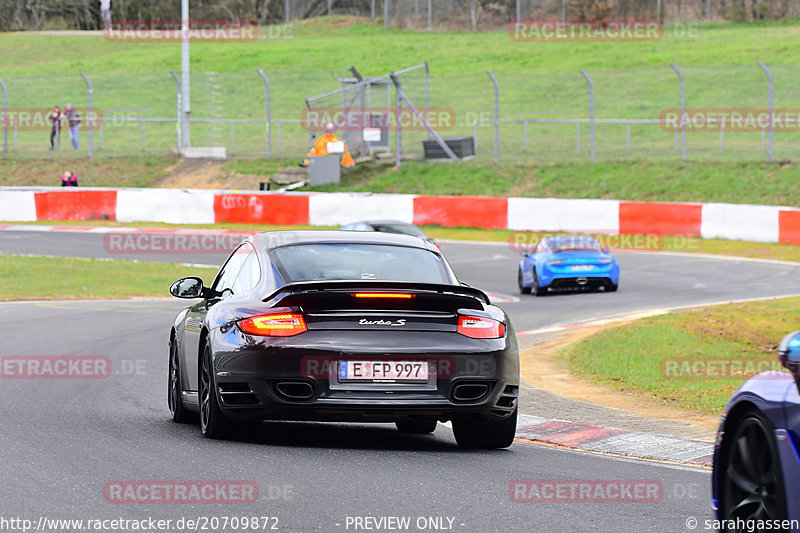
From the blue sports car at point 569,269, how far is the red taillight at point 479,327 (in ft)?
49.0

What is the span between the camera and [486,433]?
344 inches

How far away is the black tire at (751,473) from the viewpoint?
16.3 ft

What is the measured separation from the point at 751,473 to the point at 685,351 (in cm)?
968

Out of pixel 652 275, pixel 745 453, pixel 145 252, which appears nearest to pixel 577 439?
pixel 745 453

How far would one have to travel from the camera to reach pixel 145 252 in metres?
29.8

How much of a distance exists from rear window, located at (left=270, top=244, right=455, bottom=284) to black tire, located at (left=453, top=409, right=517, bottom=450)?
37.2 inches

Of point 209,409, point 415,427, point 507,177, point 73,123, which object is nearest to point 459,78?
point 507,177

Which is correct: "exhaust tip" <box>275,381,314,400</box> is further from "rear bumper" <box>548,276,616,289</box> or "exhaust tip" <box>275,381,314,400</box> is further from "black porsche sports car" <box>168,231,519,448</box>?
"rear bumper" <box>548,276,616,289</box>

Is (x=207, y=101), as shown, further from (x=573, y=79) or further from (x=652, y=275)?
(x=652, y=275)

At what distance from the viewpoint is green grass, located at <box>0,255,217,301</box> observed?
22266 mm

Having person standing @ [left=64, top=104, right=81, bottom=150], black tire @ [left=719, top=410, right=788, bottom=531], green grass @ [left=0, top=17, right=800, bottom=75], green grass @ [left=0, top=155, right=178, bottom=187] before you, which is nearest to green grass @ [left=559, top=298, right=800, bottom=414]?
black tire @ [left=719, top=410, right=788, bottom=531]

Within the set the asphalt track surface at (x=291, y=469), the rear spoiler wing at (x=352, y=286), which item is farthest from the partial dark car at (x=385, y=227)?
the rear spoiler wing at (x=352, y=286)

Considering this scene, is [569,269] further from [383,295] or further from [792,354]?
[792,354]

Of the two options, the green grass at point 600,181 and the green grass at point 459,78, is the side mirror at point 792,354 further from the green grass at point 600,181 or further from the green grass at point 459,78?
the green grass at point 459,78
